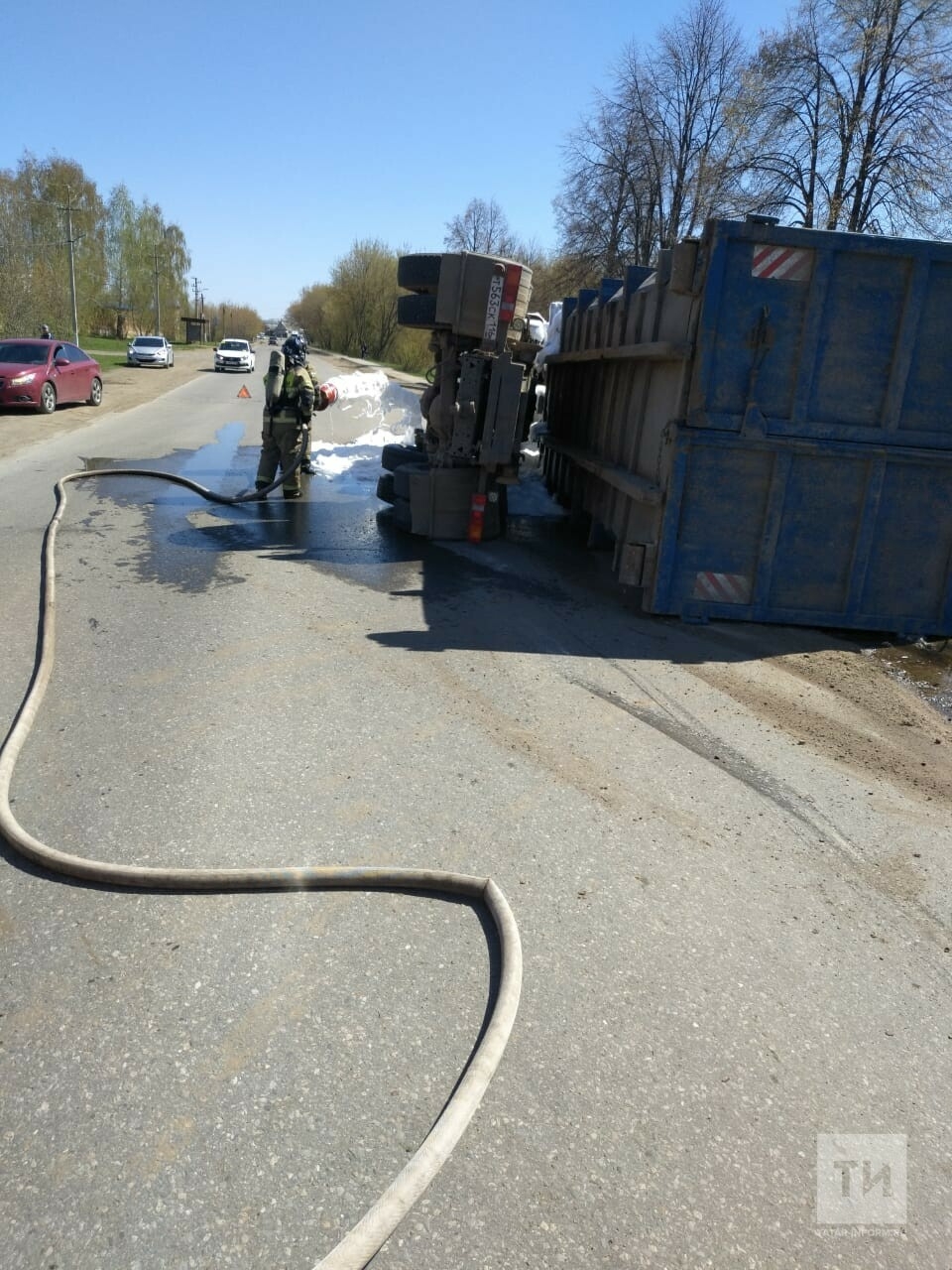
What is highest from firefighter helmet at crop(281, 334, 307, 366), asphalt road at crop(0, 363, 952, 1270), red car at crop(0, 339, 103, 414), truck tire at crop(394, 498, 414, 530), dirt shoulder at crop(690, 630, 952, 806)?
firefighter helmet at crop(281, 334, 307, 366)

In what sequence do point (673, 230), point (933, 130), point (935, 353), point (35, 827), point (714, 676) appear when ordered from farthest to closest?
point (673, 230) → point (933, 130) → point (935, 353) → point (714, 676) → point (35, 827)

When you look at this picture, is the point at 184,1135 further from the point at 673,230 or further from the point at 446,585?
the point at 673,230

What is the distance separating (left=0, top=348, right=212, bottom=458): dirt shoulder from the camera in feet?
51.1

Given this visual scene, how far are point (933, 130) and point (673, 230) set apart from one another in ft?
28.5

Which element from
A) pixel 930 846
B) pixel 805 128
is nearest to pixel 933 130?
pixel 805 128

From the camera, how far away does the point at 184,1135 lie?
230 cm

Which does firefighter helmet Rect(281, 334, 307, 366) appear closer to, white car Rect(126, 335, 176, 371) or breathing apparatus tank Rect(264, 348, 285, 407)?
breathing apparatus tank Rect(264, 348, 285, 407)

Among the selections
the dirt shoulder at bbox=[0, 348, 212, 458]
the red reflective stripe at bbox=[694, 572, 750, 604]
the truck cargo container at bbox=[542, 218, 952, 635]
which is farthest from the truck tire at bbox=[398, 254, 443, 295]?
the dirt shoulder at bbox=[0, 348, 212, 458]

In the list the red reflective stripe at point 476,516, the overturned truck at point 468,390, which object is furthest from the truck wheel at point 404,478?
the red reflective stripe at point 476,516

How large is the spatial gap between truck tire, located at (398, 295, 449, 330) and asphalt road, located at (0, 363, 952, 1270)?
5134mm

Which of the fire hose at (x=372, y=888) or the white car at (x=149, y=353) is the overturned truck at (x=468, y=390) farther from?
the white car at (x=149, y=353)

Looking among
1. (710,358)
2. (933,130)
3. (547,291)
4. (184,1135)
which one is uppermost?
(933,130)

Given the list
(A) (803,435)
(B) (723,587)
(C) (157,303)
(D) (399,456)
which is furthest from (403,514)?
(C) (157,303)

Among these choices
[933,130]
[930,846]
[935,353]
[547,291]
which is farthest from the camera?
[547,291]
